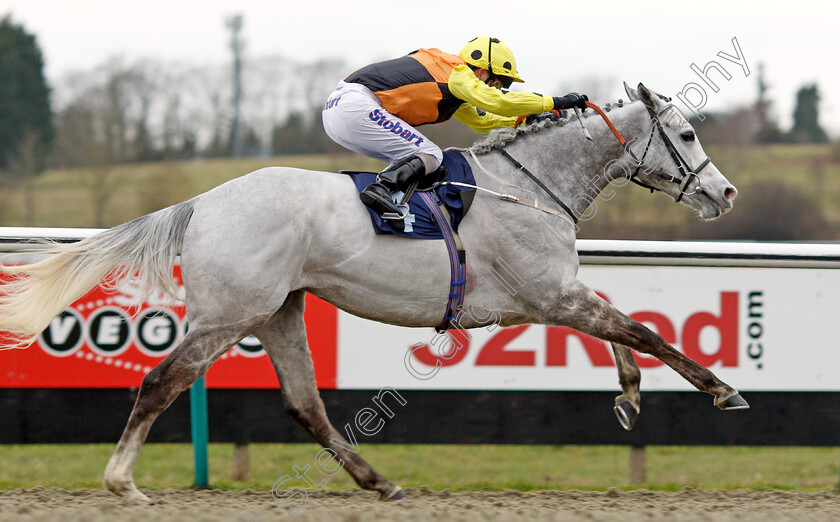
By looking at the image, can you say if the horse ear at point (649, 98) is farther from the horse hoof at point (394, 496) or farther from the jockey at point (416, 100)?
the horse hoof at point (394, 496)

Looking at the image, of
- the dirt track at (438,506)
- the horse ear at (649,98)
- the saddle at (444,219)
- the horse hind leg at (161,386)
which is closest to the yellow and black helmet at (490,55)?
the saddle at (444,219)

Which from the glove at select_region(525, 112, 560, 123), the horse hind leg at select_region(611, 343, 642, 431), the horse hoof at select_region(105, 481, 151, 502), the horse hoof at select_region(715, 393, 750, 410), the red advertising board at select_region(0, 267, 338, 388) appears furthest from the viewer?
the red advertising board at select_region(0, 267, 338, 388)

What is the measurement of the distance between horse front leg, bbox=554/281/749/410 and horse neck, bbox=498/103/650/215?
1.68 ft

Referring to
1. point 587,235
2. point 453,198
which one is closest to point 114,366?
point 453,198

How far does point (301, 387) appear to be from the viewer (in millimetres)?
4438

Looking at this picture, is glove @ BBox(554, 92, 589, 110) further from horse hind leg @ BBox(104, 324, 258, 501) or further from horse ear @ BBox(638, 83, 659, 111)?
horse hind leg @ BBox(104, 324, 258, 501)

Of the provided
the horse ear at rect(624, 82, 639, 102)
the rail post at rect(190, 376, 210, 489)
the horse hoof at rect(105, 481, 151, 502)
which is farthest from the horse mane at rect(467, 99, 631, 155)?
the horse hoof at rect(105, 481, 151, 502)

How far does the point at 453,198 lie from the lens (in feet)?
13.6

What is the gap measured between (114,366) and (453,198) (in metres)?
2.43

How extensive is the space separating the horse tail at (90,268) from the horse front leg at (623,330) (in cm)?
182

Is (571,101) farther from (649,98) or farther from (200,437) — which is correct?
(200,437)

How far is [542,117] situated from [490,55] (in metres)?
0.46

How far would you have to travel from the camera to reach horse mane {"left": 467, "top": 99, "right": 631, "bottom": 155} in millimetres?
4406

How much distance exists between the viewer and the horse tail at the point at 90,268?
4.09 m
